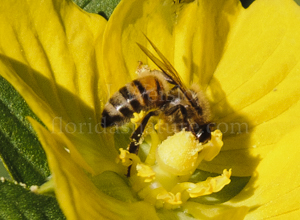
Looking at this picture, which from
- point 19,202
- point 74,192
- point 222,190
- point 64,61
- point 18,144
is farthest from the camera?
point 222,190

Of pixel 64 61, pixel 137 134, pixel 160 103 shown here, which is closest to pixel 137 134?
pixel 137 134

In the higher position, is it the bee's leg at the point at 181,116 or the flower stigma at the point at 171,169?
the bee's leg at the point at 181,116

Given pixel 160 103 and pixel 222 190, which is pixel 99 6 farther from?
pixel 222 190

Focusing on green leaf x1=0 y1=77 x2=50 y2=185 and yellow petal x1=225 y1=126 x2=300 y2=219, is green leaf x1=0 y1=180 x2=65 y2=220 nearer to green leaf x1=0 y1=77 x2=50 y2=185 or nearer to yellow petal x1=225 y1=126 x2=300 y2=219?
green leaf x1=0 y1=77 x2=50 y2=185

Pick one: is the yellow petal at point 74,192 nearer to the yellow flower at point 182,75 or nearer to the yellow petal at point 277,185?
the yellow flower at point 182,75

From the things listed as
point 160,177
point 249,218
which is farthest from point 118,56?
point 249,218

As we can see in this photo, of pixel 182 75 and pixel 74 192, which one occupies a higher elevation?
pixel 74 192

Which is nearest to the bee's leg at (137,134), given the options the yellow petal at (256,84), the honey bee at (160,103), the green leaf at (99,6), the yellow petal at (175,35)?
the honey bee at (160,103)

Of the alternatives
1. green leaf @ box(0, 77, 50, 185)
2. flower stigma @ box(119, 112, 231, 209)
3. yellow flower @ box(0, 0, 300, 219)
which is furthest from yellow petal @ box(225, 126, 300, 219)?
green leaf @ box(0, 77, 50, 185)

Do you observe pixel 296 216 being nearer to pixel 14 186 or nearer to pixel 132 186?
pixel 132 186
